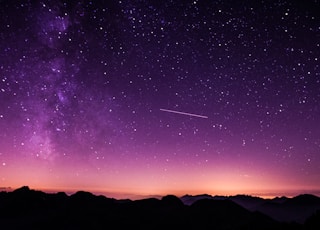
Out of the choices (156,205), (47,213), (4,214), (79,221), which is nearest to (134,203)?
(156,205)

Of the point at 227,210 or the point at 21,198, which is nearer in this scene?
the point at 227,210

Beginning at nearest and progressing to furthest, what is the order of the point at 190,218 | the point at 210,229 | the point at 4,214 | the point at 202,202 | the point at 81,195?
the point at 210,229 < the point at 190,218 < the point at 202,202 < the point at 4,214 < the point at 81,195

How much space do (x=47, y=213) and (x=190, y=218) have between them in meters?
59.8

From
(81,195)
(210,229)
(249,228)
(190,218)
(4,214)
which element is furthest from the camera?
(81,195)

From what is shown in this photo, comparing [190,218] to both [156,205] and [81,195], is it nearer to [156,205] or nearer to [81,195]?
[156,205]

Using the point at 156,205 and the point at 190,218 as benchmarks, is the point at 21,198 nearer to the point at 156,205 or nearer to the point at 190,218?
the point at 156,205

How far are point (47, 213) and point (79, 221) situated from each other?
23.8m

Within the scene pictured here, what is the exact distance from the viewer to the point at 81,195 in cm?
12912

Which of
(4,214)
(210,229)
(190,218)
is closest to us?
(210,229)

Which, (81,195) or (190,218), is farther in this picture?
(81,195)

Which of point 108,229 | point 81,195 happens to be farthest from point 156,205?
point 81,195

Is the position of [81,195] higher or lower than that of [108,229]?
higher

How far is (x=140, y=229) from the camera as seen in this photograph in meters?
93.4

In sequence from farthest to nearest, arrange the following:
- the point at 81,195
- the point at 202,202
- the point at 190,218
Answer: the point at 81,195
the point at 202,202
the point at 190,218
